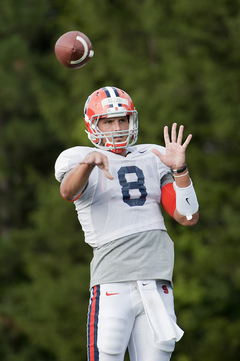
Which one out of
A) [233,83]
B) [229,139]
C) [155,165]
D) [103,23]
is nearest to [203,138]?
[229,139]

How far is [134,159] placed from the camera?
3.36m

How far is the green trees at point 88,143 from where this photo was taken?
33.5 feet

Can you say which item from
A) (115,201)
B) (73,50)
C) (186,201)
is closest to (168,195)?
(186,201)

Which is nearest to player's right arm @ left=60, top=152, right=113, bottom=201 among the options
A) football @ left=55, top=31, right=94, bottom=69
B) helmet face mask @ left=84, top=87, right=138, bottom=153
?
helmet face mask @ left=84, top=87, right=138, bottom=153

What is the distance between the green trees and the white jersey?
6.76 meters

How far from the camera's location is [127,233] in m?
3.16

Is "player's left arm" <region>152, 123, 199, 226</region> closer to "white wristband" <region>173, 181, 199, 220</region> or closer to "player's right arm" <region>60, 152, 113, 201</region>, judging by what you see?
"white wristband" <region>173, 181, 199, 220</region>

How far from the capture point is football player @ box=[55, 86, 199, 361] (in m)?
3.04

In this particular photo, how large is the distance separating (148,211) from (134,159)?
1.09 feet

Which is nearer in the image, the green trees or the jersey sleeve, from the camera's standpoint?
the jersey sleeve

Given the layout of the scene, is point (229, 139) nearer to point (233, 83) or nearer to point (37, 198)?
point (233, 83)

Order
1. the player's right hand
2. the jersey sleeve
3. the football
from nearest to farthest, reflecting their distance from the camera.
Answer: the player's right hand
the jersey sleeve
the football

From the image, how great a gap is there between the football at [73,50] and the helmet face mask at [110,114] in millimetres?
570

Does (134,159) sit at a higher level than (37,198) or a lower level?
higher
